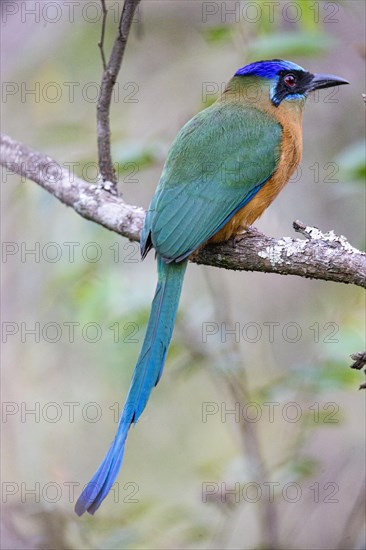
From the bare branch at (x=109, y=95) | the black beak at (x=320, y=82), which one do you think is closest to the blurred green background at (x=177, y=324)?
the bare branch at (x=109, y=95)

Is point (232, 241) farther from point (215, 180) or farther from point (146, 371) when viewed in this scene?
point (146, 371)

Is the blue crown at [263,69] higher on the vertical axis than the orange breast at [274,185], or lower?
higher

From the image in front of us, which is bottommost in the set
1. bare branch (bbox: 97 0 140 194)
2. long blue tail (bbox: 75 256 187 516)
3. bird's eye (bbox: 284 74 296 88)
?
long blue tail (bbox: 75 256 187 516)

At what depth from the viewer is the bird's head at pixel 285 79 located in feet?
11.5

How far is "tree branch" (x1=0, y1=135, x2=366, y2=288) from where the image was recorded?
263cm

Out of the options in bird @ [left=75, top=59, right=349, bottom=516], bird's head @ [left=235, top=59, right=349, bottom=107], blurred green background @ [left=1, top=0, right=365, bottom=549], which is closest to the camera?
bird @ [left=75, top=59, right=349, bottom=516]

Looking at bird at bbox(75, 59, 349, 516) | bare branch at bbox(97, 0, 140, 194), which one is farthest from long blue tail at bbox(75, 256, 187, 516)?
bare branch at bbox(97, 0, 140, 194)

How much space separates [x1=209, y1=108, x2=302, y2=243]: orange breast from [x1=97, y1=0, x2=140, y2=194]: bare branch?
1.71 feet

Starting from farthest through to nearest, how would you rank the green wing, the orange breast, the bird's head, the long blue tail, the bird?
1. the bird's head
2. the orange breast
3. the green wing
4. the bird
5. the long blue tail

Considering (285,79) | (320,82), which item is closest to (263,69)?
(285,79)

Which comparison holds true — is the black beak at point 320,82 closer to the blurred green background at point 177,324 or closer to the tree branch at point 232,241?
the blurred green background at point 177,324

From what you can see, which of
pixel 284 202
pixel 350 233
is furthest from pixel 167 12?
pixel 350 233

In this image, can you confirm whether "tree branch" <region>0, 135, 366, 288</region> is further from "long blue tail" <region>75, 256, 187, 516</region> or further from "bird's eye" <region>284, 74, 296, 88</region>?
"bird's eye" <region>284, 74, 296, 88</region>

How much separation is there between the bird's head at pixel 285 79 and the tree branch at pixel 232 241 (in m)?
0.74
